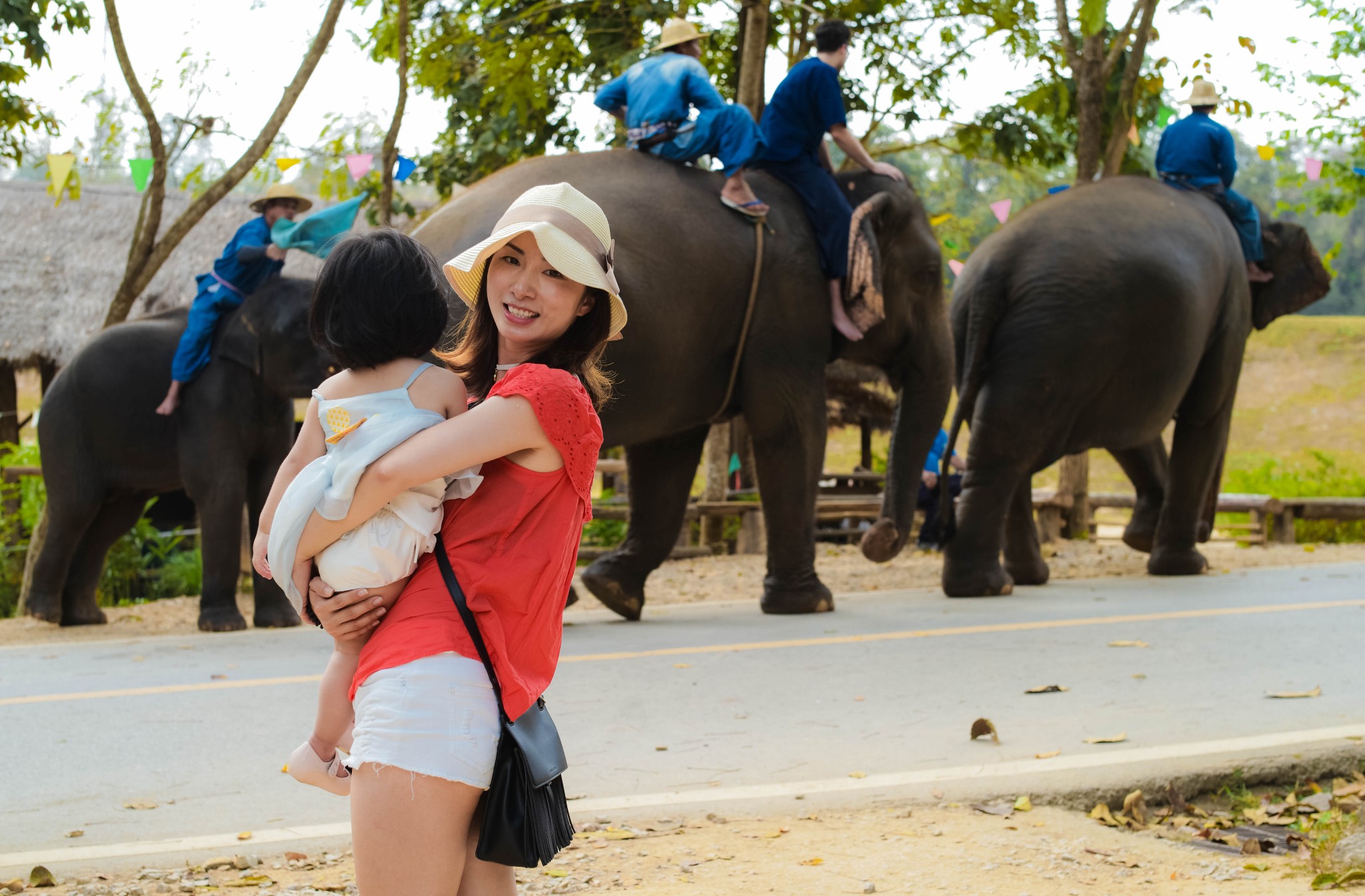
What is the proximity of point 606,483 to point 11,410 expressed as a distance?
Result: 7.08m

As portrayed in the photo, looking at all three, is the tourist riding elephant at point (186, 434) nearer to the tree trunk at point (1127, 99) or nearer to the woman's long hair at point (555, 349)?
the woman's long hair at point (555, 349)

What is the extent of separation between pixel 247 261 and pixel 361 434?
5631 millimetres

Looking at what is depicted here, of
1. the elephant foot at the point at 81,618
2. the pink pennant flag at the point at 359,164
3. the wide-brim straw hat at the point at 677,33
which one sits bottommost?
the elephant foot at the point at 81,618

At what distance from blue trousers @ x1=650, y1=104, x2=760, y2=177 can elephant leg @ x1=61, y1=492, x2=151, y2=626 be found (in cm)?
377

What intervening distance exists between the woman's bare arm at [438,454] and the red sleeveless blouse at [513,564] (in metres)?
0.03

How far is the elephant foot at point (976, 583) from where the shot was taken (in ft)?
26.5

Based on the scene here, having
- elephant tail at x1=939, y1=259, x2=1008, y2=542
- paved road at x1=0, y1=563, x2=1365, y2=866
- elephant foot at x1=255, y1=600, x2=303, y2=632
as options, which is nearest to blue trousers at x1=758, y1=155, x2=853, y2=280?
elephant tail at x1=939, y1=259, x2=1008, y2=542

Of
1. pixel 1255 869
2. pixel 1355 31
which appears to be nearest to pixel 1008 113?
pixel 1355 31

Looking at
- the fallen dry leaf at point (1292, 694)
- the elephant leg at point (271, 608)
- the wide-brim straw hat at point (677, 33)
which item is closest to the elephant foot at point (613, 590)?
the elephant leg at point (271, 608)

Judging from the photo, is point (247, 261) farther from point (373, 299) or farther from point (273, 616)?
point (373, 299)

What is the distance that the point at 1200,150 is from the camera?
915 cm

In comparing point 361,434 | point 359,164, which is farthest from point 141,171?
point 361,434

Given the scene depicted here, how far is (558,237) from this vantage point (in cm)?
221

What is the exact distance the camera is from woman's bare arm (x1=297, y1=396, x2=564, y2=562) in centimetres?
199
